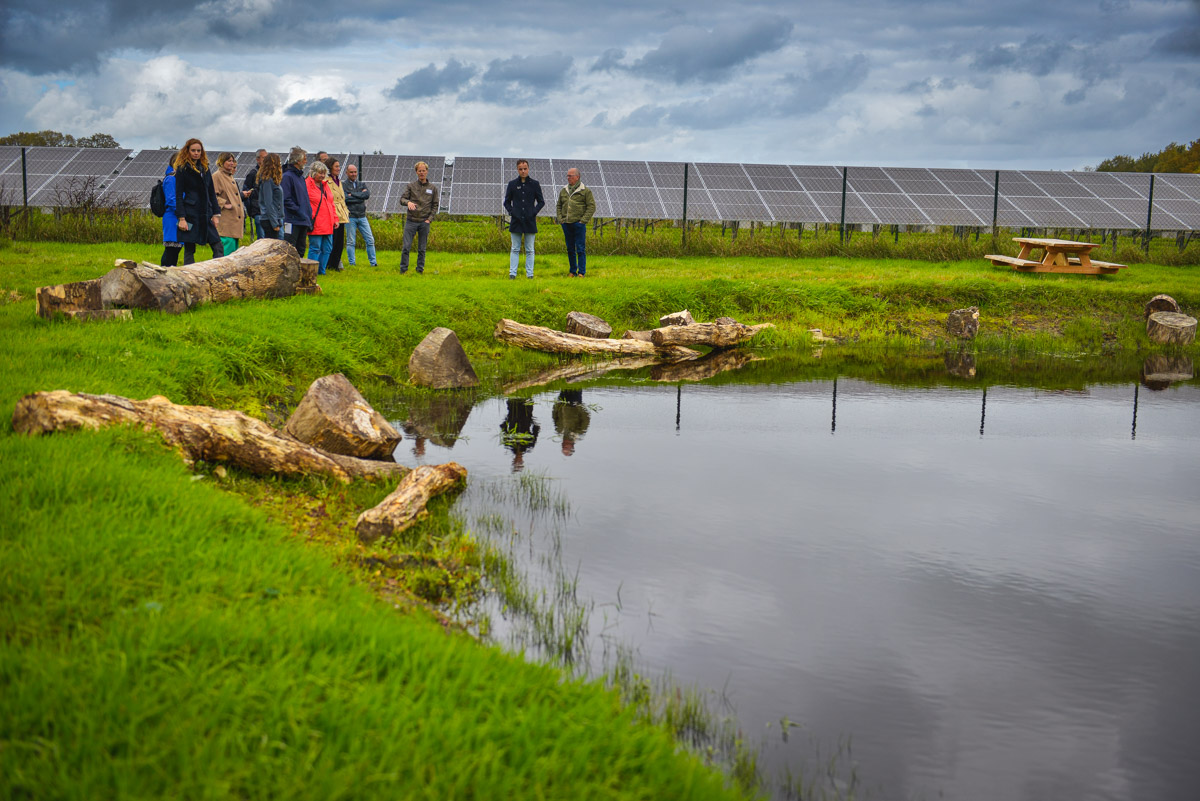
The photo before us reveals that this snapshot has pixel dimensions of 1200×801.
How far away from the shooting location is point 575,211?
17.8 meters

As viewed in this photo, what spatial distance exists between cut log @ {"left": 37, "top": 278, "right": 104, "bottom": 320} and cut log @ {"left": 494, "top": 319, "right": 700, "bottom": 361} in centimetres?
553

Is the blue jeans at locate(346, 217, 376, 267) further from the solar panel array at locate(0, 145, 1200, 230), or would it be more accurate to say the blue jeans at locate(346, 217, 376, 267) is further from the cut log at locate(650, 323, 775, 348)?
the solar panel array at locate(0, 145, 1200, 230)

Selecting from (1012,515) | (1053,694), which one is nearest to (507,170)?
(1012,515)

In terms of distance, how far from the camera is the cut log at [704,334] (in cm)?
1506

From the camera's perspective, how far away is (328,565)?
5152 millimetres

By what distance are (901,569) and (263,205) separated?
455 inches

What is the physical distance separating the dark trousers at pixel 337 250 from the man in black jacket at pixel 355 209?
0.54 meters

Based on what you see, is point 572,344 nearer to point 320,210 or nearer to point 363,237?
point 320,210

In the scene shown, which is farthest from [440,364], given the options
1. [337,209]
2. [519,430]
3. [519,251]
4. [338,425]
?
[519,251]

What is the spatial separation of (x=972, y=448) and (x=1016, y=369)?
5.63 metres

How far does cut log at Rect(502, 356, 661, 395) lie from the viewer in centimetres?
1234

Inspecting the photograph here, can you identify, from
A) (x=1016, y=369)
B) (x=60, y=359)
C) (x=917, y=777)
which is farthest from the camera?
(x=1016, y=369)

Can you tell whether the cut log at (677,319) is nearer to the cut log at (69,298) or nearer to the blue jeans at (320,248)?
the blue jeans at (320,248)

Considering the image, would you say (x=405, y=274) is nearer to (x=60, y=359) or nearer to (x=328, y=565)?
(x=60, y=359)
